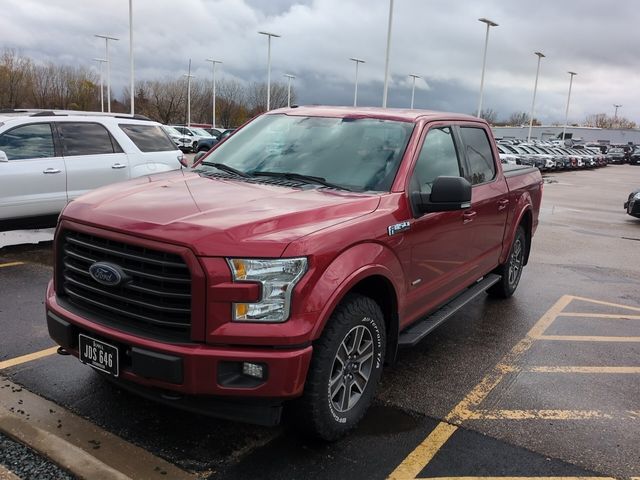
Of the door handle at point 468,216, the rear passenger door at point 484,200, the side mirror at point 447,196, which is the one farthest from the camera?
the rear passenger door at point 484,200

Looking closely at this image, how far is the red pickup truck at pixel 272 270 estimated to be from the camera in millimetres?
2744

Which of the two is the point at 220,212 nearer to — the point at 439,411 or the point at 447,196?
the point at 447,196

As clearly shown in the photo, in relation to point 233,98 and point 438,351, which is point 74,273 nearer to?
point 438,351

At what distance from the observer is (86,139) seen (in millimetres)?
8023

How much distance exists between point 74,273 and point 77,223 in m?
0.30

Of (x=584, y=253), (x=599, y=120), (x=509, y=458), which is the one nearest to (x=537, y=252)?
(x=584, y=253)

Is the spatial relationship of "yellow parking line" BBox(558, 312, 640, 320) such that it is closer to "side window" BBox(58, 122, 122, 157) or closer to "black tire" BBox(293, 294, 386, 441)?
"black tire" BBox(293, 294, 386, 441)

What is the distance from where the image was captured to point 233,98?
8800 centimetres

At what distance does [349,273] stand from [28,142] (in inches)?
237

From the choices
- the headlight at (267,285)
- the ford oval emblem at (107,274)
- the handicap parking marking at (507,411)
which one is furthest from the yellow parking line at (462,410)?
the ford oval emblem at (107,274)

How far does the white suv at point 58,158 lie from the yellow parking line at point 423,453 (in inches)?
239

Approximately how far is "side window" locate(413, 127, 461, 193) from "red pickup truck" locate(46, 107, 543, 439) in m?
0.02

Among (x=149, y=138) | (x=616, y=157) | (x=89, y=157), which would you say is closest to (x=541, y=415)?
(x=89, y=157)

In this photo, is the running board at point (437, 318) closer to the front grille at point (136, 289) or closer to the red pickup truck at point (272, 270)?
the red pickup truck at point (272, 270)
